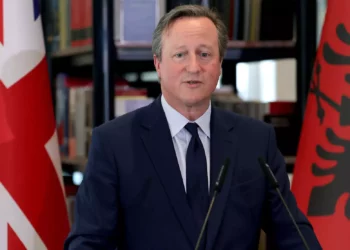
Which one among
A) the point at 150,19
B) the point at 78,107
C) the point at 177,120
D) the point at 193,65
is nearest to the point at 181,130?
the point at 177,120

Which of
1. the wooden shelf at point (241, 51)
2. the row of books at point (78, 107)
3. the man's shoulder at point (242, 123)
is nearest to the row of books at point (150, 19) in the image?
the wooden shelf at point (241, 51)

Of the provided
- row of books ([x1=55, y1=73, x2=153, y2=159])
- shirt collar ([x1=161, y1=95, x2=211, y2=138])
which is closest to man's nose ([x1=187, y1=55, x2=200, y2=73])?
shirt collar ([x1=161, y1=95, x2=211, y2=138])

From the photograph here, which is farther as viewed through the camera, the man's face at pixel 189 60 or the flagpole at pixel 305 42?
the flagpole at pixel 305 42

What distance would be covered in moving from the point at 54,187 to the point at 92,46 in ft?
2.38

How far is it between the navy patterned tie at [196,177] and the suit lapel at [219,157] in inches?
0.8

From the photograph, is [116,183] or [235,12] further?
[235,12]

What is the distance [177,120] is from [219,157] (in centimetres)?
12

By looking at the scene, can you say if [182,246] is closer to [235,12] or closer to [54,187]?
[54,187]

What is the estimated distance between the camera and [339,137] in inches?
78.7

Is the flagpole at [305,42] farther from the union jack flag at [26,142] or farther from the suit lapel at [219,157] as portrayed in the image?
the suit lapel at [219,157]

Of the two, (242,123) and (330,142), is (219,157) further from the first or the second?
(330,142)

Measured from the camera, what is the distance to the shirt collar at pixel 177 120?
A: 5.07 ft

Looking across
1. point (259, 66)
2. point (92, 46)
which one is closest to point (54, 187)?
point (92, 46)

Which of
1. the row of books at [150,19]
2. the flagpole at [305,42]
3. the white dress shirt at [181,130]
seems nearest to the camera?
the white dress shirt at [181,130]
